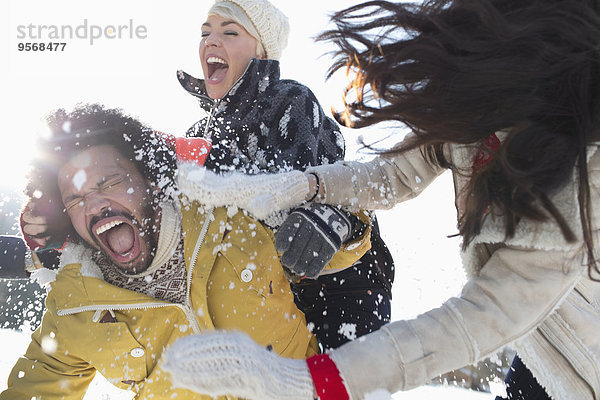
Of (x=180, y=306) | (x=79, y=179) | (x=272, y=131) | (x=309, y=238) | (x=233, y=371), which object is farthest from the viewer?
(x=272, y=131)

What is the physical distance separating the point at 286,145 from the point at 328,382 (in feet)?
4.73

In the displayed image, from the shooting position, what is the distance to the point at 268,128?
8.82 ft

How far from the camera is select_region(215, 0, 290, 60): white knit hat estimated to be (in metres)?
3.14

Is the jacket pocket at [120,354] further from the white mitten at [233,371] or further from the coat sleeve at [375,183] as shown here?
the coat sleeve at [375,183]

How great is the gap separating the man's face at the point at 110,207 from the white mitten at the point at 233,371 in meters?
0.94

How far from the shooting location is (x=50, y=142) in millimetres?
2217

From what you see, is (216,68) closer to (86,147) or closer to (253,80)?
(253,80)

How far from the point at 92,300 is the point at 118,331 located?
0.58 feet

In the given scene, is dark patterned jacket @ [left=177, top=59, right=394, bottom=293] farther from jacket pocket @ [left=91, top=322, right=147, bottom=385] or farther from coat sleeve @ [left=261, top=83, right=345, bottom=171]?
jacket pocket @ [left=91, top=322, right=147, bottom=385]

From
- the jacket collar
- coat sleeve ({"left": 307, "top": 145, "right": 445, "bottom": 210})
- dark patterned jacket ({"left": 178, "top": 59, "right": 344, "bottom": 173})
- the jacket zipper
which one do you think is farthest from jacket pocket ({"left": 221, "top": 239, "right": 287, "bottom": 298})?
the jacket collar

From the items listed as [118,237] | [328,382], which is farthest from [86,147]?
[328,382]

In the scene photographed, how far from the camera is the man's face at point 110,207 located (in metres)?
2.16

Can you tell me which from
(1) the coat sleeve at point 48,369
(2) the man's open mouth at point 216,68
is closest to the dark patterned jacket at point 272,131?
(2) the man's open mouth at point 216,68

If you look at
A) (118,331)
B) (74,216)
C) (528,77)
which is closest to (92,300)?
(118,331)
